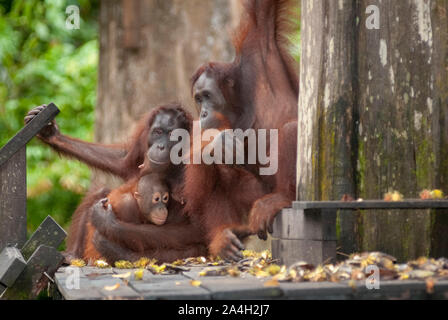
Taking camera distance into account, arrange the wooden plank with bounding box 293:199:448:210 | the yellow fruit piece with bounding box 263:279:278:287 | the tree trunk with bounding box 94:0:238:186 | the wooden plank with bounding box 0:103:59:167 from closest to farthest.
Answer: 1. the yellow fruit piece with bounding box 263:279:278:287
2. the wooden plank with bounding box 293:199:448:210
3. the wooden plank with bounding box 0:103:59:167
4. the tree trunk with bounding box 94:0:238:186

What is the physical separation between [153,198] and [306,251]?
4.49ft

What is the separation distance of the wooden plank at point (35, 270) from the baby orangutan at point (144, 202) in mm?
1037

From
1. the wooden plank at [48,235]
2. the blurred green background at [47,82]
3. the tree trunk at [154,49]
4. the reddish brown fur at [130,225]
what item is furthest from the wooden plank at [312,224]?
the blurred green background at [47,82]

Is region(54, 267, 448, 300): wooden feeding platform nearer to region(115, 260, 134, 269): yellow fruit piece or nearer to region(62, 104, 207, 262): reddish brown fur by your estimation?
region(115, 260, 134, 269): yellow fruit piece

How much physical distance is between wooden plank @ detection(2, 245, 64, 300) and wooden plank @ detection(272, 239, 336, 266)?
912mm

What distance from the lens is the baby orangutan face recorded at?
3.82m

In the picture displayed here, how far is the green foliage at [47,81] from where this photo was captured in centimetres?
880

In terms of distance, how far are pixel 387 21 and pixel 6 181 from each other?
190 centimetres

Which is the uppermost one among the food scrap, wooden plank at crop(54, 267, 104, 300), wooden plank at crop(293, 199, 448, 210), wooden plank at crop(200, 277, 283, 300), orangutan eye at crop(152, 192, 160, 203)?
the food scrap

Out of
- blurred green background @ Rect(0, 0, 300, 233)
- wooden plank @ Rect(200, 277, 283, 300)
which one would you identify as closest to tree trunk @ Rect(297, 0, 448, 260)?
wooden plank @ Rect(200, 277, 283, 300)

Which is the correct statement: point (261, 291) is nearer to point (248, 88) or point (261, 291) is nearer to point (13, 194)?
point (13, 194)

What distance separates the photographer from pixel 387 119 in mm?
2760
